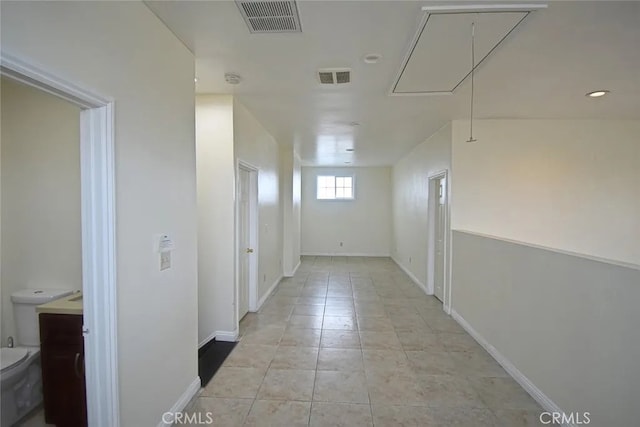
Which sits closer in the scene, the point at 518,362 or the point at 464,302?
the point at 518,362

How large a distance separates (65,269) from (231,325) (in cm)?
166

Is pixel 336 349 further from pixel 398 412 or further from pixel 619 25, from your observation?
pixel 619 25

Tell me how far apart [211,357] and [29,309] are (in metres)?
1.49

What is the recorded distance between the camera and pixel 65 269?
2303mm

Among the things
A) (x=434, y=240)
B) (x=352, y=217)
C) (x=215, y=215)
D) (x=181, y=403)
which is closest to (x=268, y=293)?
(x=215, y=215)

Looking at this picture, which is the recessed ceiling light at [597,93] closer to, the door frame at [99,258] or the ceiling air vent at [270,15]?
the ceiling air vent at [270,15]

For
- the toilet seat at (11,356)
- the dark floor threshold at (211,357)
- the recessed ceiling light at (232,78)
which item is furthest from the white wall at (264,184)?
the toilet seat at (11,356)

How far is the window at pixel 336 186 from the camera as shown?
30.2 feet

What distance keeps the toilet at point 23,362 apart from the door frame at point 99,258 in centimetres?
88

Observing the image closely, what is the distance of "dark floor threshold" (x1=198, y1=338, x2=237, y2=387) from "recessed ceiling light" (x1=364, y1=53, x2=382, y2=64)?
286 cm

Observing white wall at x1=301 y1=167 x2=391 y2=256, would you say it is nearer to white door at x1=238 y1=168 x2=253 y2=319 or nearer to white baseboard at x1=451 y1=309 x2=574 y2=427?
white door at x1=238 y1=168 x2=253 y2=319

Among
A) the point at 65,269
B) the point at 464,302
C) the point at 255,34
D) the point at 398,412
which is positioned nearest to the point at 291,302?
the point at 464,302

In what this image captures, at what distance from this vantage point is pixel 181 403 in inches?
89.1

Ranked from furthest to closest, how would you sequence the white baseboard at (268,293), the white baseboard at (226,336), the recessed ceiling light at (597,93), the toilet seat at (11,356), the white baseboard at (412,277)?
the white baseboard at (412,277) → the white baseboard at (268,293) → the white baseboard at (226,336) → the recessed ceiling light at (597,93) → the toilet seat at (11,356)
